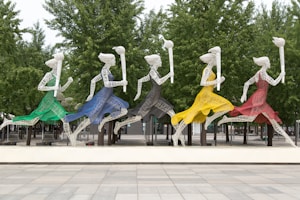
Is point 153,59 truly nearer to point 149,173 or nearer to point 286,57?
point 149,173

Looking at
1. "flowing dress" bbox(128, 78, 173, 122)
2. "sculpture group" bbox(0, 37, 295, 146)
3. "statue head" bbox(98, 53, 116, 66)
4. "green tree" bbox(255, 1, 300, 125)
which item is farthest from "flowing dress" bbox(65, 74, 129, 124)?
"green tree" bbox(255, 1, 300, 125)

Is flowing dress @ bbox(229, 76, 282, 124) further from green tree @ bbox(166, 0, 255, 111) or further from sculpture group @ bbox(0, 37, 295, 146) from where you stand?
green tree @ bbox(166, 0, 255, 111)

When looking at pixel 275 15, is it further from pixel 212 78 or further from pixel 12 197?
pixel 12 197

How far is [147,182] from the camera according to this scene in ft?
35.4

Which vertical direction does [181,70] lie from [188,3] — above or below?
below

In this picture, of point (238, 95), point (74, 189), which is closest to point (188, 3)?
point (238, 95)

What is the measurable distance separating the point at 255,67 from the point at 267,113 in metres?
6.64

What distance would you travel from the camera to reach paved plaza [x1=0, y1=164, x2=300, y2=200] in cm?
886

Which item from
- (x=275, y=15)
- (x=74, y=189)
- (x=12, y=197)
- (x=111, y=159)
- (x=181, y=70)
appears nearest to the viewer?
(x=12, y=197)

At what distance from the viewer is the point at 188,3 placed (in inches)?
914

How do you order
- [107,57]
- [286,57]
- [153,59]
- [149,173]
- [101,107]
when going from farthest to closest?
[286,57] < [153,59] < [101,107] < [107,57] < [149,173]

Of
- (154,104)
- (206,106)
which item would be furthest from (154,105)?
(206,106)

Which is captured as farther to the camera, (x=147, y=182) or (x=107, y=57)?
(x=107, y=57)

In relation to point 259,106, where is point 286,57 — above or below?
above
